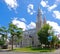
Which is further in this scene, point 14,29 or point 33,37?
point 33,37

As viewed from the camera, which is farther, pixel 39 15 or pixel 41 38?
pixel 39 15

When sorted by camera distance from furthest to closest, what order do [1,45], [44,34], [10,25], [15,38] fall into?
1. [1,45]
2. [44,34]
3. [15,38]
4. [10,25]

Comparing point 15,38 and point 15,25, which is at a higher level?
point 15,25

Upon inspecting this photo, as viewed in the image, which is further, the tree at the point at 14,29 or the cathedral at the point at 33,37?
the cathedral at the point at 33,37

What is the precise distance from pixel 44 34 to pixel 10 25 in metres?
19.9

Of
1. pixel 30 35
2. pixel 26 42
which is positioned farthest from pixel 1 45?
pixel 30 35

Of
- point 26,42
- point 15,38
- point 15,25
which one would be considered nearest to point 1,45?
point 15,38

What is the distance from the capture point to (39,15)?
402ft

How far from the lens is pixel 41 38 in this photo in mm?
85375

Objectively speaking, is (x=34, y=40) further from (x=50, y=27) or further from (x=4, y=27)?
(x=4, y=27)

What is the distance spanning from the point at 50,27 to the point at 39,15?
127 ft

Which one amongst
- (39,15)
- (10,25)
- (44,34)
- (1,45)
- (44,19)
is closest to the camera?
(10,25)

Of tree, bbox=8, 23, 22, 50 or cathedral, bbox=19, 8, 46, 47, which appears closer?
tree, bbox=8, 23, 22, 50

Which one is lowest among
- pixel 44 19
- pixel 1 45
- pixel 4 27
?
pixel 1 45
